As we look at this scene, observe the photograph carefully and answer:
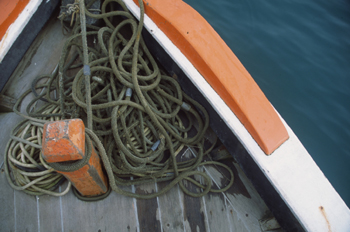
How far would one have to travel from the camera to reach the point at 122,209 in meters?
1.54

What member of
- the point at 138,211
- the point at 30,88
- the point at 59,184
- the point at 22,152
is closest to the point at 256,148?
the point at 138,211

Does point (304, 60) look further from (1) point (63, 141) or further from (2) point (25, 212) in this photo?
(2) point (25, 212)

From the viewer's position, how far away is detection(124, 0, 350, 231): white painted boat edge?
1271mm

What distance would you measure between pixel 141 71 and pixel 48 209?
120 cm

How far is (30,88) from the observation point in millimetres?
1784

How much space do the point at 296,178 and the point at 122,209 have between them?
1.17 meters

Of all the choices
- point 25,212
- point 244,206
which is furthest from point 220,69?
A: point 25,212

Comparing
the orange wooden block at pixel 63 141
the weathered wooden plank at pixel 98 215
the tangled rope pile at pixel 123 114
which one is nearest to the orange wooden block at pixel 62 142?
the orange wooden block at pixel 63 141

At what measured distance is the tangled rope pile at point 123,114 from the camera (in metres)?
1.46

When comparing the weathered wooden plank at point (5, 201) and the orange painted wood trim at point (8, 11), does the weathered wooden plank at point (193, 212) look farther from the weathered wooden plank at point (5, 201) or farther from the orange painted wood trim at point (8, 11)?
the orange painted wood trim at point (8, 11)

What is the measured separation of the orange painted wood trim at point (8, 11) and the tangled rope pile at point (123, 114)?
0.40 metres

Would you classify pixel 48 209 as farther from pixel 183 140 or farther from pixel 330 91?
pixel 330 91

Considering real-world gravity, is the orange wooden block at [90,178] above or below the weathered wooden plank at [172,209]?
above

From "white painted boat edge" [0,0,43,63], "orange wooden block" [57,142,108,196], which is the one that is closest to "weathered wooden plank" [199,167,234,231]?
"orange wooden block" [57,142,108,196]
